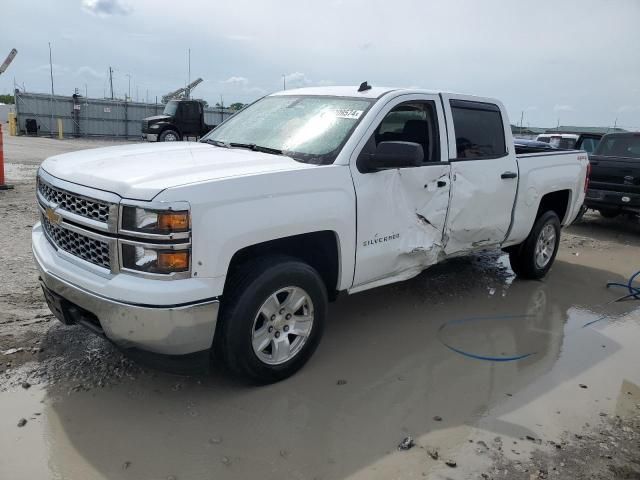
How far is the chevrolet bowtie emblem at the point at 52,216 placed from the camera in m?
3.45

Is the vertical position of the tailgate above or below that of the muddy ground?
above

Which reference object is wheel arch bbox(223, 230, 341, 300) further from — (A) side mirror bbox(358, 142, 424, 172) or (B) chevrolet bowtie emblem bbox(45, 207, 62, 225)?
(B) chevrolet bowtie emblem bbox(45, 207, 62, 225)

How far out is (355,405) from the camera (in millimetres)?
3533

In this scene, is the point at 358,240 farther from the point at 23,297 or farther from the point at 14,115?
the point at 14,115

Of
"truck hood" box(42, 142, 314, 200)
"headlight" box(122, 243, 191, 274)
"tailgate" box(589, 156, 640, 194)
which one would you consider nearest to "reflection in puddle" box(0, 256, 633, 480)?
"headlight" box(122, 243, 191, 274)

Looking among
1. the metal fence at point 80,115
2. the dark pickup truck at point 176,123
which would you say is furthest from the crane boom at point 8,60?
the dark pickup truck at point 176,123

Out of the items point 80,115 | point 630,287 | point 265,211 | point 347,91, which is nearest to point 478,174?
point 347,91

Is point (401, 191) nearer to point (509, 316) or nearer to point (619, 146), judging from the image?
point (509, 316)

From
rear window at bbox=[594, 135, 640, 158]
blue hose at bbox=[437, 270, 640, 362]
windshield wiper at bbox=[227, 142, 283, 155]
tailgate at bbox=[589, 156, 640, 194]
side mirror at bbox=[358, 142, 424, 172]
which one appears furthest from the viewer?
rear window at bbox=[594, 135, 640, 158]

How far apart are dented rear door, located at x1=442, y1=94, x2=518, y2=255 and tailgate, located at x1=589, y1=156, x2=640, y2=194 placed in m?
5.01

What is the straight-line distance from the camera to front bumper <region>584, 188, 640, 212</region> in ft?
30.6

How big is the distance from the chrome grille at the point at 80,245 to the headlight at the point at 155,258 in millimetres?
176

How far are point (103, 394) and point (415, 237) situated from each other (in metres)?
2.56

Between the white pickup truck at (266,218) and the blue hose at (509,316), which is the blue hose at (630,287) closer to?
the blue hose at (509,316)
